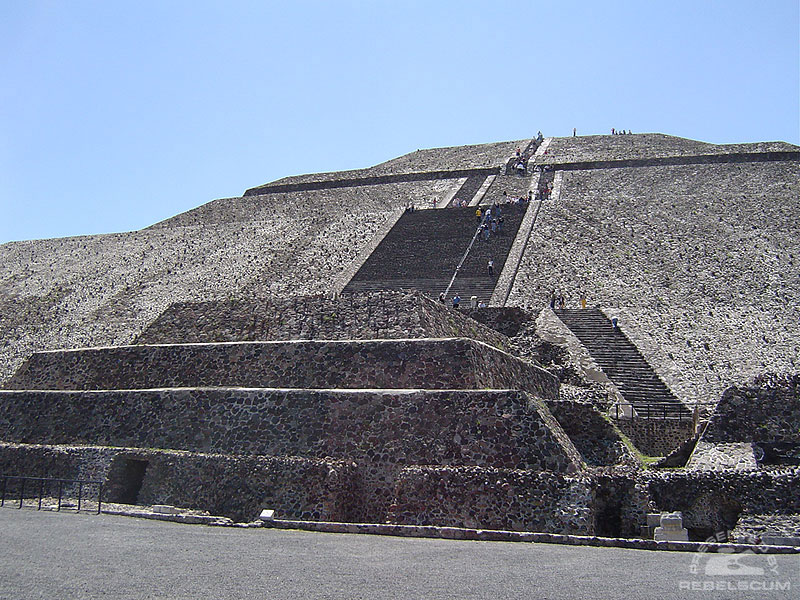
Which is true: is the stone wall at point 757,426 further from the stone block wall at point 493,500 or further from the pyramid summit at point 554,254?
the pyramid summit at point 554,254

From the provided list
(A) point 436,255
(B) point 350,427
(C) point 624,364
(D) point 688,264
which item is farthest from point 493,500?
(A) point 436,255

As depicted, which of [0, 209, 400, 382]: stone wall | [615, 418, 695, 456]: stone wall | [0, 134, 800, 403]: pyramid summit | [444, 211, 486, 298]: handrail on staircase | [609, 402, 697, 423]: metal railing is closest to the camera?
[615, 418, 695, 456]: stone wall

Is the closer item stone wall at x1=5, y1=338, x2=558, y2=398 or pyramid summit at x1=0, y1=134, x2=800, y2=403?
stone wall at x1=5, y1=338, x2=558, y2=398

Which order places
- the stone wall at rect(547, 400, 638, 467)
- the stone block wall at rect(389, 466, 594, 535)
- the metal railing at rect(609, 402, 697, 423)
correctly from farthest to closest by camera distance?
the metal railing at rect(609, 402, 697, 423) < the stone wall at rect(547, 400, 638, 467) < the stone block wall at rect(389, 466, 594, 535)

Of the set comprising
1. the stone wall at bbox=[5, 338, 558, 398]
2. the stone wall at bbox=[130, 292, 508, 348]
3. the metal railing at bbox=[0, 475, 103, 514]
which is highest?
the stone wall at bbox=[130, 292, 508, 348]

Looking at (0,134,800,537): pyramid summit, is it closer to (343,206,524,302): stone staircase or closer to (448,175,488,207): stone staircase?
(343,206,524,302): stone staircase

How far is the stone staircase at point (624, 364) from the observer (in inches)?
669

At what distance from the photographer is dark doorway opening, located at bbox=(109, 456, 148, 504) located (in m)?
11.7

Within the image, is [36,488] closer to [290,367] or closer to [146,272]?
[290,367]

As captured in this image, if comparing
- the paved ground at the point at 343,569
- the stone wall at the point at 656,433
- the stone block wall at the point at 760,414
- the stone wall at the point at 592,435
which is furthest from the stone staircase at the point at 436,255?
the paved ground at the point at 343,569

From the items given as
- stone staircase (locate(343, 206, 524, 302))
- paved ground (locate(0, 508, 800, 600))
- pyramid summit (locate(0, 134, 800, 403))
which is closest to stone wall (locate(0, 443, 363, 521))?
paved ground (locate(0, 508, 800, 600))

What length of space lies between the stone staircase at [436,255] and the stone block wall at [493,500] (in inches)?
560

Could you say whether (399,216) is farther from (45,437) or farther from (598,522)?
(598,522)

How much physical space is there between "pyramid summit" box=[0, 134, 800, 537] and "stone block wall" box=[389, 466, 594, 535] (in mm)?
25
